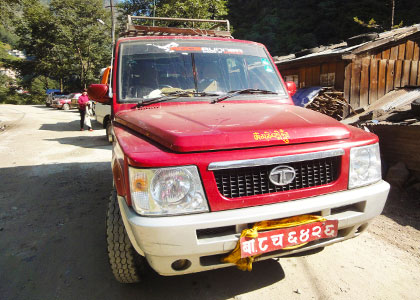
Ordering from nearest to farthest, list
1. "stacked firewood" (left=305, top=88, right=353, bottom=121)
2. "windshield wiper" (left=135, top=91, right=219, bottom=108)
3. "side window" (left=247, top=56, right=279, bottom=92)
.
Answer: "windshield wiper" (left=135, top=91, right=219, bottom=108)
"side window" (left=247, top=56, right=279, bottom=92)
"stacked firewood" (left=305, top=88, right=353, bottom=121)

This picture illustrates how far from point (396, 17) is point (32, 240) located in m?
29.9

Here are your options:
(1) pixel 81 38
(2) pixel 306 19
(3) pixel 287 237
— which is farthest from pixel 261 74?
(1) pixel 81 38

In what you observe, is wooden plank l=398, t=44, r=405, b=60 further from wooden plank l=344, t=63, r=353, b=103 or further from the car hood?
the car hood

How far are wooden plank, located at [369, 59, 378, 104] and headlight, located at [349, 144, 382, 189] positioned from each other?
9.17 m

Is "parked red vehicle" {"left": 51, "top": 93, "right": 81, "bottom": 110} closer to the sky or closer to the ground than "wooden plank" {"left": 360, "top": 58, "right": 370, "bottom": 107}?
closer to the ground

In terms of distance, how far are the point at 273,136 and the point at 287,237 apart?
643 mm

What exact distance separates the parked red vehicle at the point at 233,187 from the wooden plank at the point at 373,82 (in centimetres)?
907

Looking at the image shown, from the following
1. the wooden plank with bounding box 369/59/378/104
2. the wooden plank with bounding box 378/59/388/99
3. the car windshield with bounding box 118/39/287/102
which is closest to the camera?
the car windshield with bounding box 118/39/287/102

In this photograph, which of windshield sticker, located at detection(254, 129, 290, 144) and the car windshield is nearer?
windshield sticker, located at detection(254, 129, 290, 144)

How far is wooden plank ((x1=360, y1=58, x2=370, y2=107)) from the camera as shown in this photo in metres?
9.55

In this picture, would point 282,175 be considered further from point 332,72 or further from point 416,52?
point 416,52

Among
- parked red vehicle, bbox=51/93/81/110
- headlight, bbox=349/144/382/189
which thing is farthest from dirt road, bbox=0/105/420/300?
parked red vehicle, bbox=51/93/81/110

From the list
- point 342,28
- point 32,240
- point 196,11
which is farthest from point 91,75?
point 32,240

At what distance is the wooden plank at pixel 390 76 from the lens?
10.1 metres
